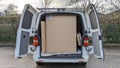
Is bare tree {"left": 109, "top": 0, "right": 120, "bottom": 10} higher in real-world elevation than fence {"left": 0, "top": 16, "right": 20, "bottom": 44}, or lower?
higher

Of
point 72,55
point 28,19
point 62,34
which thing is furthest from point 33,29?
point 72,55

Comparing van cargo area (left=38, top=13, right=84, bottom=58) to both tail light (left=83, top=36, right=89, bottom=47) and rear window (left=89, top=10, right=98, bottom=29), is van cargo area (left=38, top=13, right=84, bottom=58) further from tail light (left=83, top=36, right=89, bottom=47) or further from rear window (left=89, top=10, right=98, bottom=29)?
rear window (left=89, top=10, right=98, bottom=29)

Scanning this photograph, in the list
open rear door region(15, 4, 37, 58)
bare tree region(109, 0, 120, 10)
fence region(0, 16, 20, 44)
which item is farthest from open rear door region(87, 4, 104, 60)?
bare tree region(109, 0, 120, 10)

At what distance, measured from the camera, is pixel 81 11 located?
879 centimetres

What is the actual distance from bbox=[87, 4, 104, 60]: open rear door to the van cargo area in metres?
0.53

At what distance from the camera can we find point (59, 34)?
8547 millimetres

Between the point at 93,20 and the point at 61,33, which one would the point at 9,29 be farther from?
the point at 93,20

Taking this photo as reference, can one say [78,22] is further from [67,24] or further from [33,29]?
[33,29]

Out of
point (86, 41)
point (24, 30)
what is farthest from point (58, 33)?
point (24, 30)

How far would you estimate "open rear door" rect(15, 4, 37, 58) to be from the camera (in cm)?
770

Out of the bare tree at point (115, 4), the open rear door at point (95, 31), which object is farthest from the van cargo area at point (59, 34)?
the bare tree at point (115, 4)

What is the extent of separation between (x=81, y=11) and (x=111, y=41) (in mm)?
8288

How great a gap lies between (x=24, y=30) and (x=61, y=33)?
123 centimetres

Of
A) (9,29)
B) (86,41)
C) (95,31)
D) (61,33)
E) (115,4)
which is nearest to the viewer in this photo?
(95,31)
